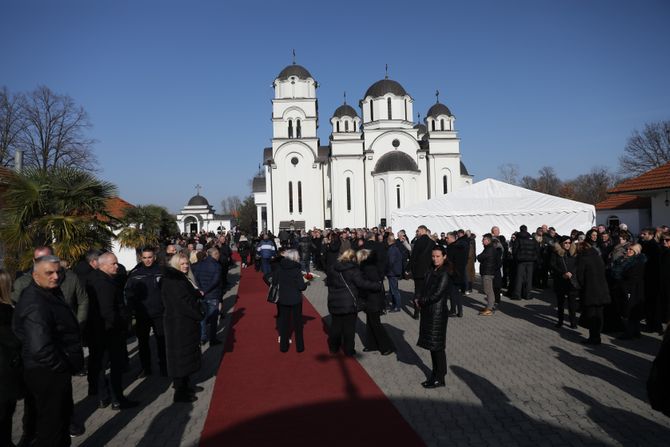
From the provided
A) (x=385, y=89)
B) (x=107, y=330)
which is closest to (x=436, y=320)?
(x=107, y=330)

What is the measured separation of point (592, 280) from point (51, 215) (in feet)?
30.5

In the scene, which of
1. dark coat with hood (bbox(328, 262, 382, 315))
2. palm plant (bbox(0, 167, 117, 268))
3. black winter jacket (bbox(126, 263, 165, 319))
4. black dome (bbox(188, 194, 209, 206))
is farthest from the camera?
black dome (bbox(188, 194, 209, 206))

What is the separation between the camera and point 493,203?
777 inches

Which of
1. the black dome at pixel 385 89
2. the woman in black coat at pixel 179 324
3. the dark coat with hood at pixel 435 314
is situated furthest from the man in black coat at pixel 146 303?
the black dome at pixel 385 89

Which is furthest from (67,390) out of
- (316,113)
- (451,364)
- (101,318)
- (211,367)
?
(316,113)

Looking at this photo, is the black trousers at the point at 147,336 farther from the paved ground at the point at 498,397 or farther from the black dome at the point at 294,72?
the black dome at the point at 294,72

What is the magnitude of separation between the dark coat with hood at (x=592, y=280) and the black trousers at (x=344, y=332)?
3.79 meters

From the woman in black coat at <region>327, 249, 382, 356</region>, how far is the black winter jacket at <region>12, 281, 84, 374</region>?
4066mm

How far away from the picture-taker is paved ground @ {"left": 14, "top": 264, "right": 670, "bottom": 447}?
4902 mm

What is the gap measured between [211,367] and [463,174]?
52.7 metres

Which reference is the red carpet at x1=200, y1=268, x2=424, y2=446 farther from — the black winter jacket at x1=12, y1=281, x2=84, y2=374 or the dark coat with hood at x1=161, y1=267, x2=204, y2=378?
the black winter jacket at x1=12, y1=281, x2=84, y2=374

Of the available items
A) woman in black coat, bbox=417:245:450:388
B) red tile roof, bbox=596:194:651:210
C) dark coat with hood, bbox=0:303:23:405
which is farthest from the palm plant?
red tile roof, bbox=596:194:651:210

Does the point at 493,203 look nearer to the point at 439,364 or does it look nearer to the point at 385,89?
the point at 439,364

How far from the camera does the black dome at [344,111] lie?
49.7 metres
